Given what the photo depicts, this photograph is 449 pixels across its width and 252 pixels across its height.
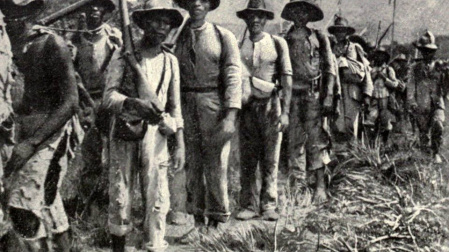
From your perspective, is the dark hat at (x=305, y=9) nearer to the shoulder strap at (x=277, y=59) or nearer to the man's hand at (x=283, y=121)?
the shoulder strap at (x=277, y=59)

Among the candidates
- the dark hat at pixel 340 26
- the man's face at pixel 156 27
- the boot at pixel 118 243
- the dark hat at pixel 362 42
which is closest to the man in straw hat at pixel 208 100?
the man's face at pixel 156 27

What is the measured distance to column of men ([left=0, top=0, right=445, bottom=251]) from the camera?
170 inches

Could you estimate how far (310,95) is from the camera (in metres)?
6.61

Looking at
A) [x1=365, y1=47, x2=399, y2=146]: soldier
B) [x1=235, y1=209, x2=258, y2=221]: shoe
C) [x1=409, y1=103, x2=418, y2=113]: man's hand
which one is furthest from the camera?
[x1=365, y1=47, x2=399, y2=146]: soldier

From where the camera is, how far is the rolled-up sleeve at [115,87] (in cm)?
442

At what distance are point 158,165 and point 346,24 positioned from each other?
356 centimetres

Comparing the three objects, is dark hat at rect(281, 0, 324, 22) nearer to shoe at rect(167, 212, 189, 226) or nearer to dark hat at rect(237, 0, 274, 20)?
dark hat at rect(237, 0, 274, 20)

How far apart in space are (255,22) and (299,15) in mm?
716

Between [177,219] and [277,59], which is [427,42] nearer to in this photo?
[277,59]

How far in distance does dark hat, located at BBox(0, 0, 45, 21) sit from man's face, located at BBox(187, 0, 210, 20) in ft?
4.23

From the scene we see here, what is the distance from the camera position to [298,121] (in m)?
6.66

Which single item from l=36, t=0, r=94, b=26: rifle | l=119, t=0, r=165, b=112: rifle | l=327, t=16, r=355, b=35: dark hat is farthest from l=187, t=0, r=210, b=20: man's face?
l=327, t=16, r=355, b=35: dark hat

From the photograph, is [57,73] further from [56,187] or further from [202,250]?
[202,250]

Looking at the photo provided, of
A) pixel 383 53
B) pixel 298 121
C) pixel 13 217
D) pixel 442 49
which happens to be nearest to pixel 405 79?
pixel 383 53
